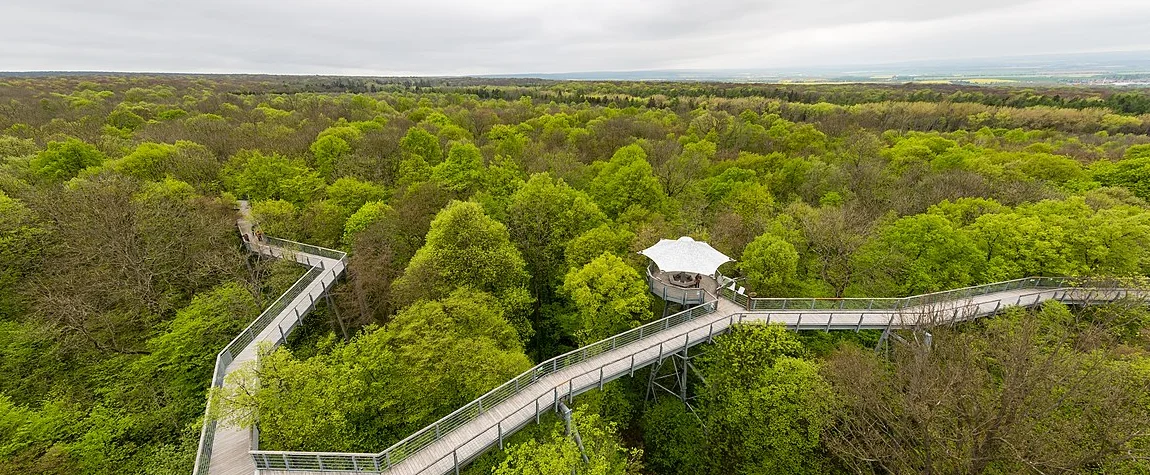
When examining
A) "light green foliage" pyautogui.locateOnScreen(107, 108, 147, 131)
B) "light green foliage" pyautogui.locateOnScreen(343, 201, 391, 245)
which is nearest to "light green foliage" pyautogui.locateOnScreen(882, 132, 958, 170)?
"light green foliage" pyautogui.locateOnScreen(343, 201, 391, 245)

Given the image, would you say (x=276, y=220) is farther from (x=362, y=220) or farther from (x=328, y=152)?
(x=328, y=152)

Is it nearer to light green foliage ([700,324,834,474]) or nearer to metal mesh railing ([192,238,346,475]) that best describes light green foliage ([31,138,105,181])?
metal mesh railing ([192,238,346,475])

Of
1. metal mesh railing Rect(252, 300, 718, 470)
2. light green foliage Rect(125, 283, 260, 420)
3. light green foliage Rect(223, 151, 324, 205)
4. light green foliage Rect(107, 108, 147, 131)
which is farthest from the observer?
light green foliage Rect(107, 108, 147, 131)

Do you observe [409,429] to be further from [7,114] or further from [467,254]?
[7,114]

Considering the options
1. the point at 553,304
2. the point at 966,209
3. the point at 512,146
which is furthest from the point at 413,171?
the point at 966,209

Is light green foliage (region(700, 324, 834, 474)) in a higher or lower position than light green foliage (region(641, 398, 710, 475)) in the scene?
higher

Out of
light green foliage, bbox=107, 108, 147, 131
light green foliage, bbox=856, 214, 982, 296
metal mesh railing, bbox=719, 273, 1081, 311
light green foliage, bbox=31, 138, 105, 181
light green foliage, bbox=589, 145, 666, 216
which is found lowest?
metal mesh railing, bbox=719, 273, 1081, 311
